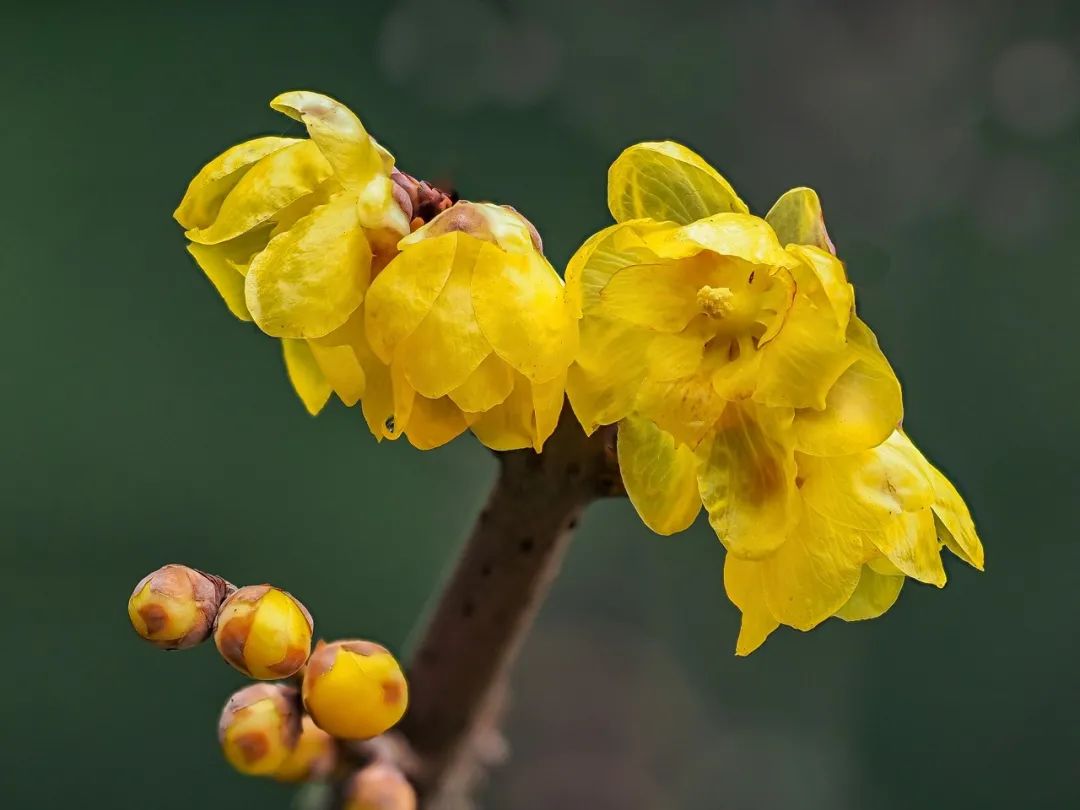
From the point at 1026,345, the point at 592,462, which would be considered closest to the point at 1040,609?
the point at 1026,345

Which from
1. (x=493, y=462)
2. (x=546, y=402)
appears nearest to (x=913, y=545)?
(x=546, y=402)

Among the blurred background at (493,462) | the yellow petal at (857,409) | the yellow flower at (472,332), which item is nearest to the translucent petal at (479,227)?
the yellow flower at (472,332)

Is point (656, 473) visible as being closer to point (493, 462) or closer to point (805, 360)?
point (805, 360)

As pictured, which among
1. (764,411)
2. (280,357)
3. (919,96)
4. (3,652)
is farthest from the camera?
(919,96)

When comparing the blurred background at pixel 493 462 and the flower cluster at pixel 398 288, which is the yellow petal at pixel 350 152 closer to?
the flower cluster at pixel 398 288

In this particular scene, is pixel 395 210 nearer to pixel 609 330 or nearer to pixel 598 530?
pixel 609 330

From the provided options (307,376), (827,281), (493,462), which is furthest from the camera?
(493,462)

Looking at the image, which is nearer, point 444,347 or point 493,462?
point 444,347
